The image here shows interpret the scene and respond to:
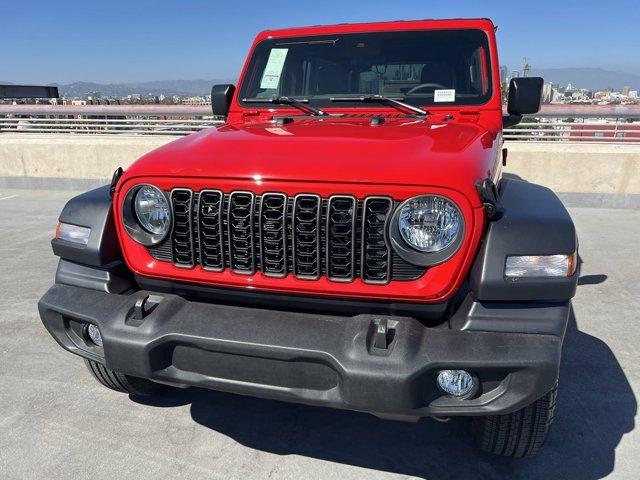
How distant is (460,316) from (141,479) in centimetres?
157

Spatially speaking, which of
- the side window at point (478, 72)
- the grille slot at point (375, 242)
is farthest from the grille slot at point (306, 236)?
the side window at point (478, 72)

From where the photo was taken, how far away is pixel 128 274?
8.18 feet

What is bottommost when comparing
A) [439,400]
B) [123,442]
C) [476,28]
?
[123,442]

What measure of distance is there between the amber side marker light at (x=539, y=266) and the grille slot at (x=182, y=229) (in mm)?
1289

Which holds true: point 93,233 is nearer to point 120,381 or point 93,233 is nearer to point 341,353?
point 120,381

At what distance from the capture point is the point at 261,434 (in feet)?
8.61

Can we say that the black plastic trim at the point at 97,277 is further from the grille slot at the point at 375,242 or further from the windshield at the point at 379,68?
the windshield at the point at 379,68

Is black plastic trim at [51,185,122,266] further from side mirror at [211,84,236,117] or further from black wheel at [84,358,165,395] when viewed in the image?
side mirror at [211,84,236,117]

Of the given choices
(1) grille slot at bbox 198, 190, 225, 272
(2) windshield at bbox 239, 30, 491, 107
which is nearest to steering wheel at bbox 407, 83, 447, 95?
(2) windshield at bbox 239, 30, 491, 107

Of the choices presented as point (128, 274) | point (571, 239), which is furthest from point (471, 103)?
point (128, 274)

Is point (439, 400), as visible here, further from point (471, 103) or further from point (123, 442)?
point (471, 103)

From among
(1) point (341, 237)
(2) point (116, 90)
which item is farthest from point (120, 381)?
(2) point (116, 90)

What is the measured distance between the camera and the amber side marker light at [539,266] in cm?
195

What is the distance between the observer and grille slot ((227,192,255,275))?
6.91 feet
